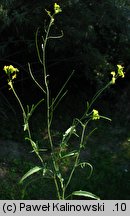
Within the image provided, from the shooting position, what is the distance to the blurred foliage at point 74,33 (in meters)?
6.42

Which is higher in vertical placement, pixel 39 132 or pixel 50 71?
pixel 50 71

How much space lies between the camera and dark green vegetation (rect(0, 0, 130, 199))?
230 inches

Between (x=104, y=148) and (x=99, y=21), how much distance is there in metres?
1.84

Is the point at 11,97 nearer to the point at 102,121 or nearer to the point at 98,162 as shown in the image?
the point at 102,121

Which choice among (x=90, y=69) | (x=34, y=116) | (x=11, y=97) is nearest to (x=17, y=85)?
(x=11, y=97)

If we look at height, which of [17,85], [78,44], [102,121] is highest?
[78,44]

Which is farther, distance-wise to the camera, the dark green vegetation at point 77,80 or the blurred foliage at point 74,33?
the blurred foliage at point 74,33

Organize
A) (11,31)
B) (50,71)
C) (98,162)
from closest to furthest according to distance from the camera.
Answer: (98,162) → (11,31) → (50,71)

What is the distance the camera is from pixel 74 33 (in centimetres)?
661

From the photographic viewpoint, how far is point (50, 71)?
7.88 metres

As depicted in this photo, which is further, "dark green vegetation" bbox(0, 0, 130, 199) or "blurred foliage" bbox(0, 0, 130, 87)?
"blurred foliage" bbox(0, 0, 130, 87)

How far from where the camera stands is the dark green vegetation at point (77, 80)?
5.85 meters

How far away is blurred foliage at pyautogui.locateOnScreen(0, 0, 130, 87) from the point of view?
642cm

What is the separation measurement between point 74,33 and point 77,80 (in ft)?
6.01
